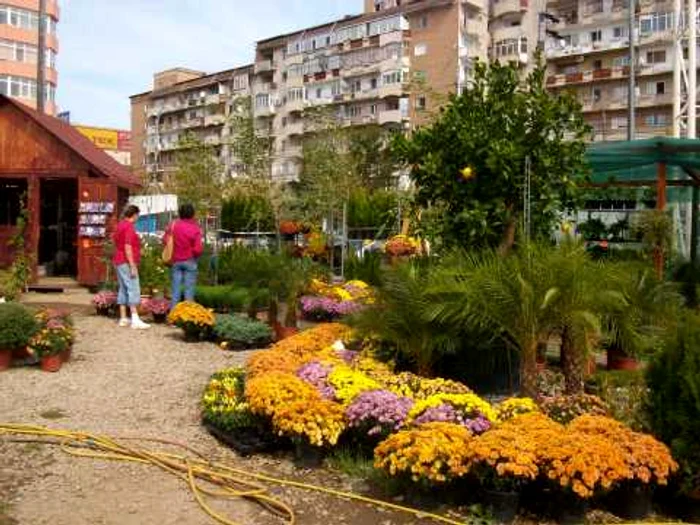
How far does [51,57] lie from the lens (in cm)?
7194

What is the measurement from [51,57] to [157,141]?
153 ft

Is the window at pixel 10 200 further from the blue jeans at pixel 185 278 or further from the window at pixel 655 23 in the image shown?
the window at pixel 655 23

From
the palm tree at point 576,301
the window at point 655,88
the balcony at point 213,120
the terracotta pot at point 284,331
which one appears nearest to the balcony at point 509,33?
the window at point 655,88

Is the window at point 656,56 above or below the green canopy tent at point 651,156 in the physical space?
above

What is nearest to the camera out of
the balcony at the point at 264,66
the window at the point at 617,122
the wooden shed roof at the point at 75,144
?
the wooden shed roof at the point at 75,144

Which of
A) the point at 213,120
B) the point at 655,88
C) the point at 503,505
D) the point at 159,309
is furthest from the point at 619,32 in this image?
the point at 503,505

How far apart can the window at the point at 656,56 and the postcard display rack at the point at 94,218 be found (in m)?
60.0

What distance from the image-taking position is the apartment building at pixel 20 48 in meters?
72.0

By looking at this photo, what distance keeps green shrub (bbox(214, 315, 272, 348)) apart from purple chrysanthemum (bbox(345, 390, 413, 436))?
16.2 ft

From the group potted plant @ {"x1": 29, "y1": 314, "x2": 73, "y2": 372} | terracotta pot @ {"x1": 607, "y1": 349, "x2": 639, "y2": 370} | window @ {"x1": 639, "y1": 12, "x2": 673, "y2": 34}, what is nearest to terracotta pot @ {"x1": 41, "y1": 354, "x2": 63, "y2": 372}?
potted plant @ {"x1": 29, "y1": 314, "x2": 73, "y2": 372}

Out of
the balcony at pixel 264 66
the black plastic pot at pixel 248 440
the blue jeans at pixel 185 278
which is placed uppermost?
the balcony at pixel 264 66

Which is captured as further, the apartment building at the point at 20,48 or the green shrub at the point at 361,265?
the apartment building at the point at 20,48

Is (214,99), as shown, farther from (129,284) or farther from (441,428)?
(441,428)

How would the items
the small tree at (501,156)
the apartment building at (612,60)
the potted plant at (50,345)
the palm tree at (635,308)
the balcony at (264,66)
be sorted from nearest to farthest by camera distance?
1. the palm tree at (635,308)
2. the small tree at (501,156)
3. the potted plant at (50,345)
4. the apartment building at (612,60)
5. the balcony at (264,66)
